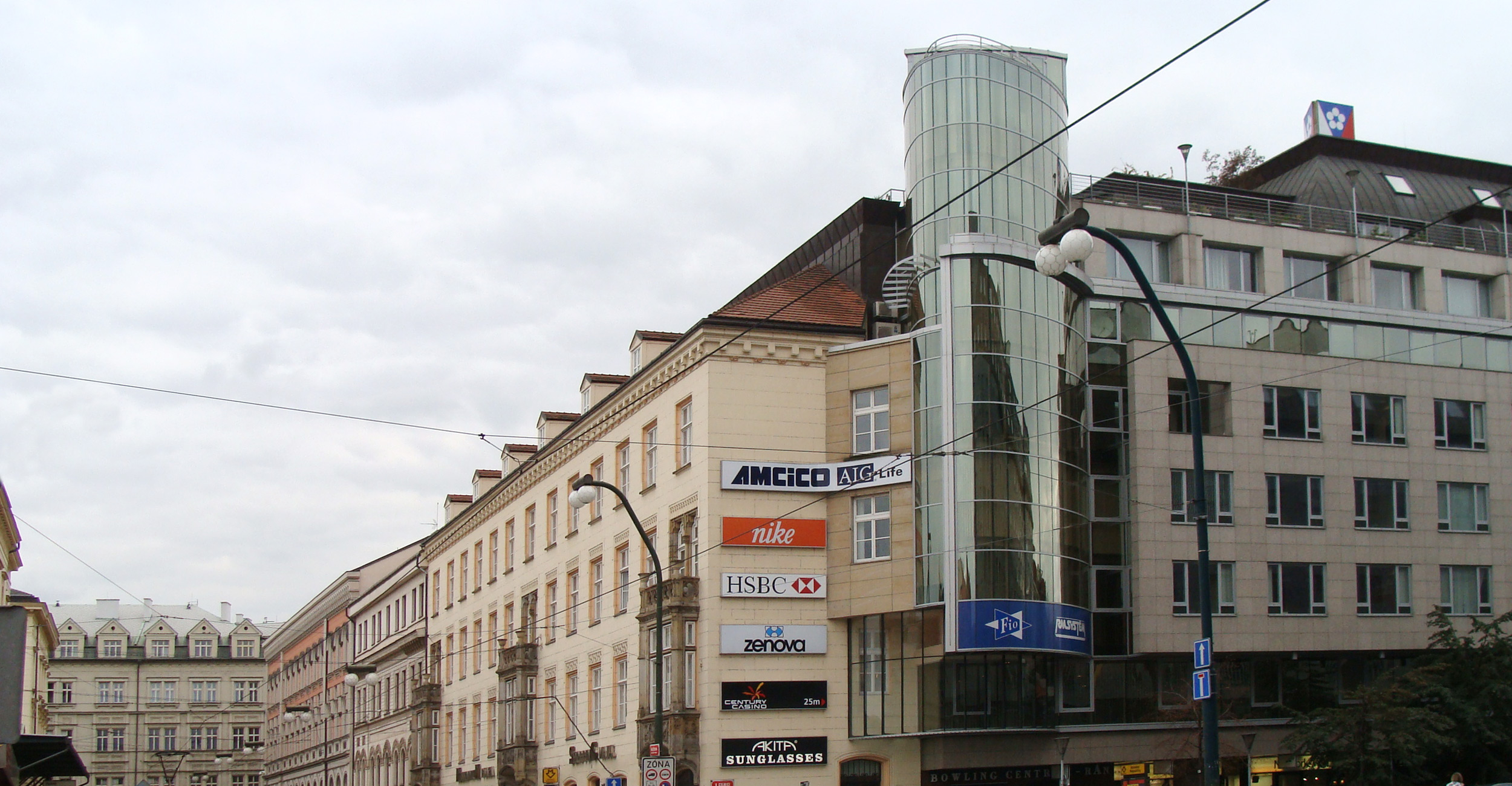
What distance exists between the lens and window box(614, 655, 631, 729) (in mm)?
39594

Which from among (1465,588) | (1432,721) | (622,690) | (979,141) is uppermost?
(979,141)

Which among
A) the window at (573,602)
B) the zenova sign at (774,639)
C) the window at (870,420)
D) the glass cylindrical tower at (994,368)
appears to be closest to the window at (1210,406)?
the glass cylindrical tower at (994,368)

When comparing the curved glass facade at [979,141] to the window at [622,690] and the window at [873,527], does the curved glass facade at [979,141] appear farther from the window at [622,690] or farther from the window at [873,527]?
the window at [622,690]

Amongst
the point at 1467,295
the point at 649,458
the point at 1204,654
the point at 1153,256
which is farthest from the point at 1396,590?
the point at 1204,654

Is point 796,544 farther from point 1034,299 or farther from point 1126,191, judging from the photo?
point 1126,191

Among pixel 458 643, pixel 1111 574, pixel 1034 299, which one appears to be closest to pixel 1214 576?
pixel 1111 574

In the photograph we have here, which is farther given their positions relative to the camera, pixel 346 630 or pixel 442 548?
pixel 346 630

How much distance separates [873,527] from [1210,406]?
10.6 metres

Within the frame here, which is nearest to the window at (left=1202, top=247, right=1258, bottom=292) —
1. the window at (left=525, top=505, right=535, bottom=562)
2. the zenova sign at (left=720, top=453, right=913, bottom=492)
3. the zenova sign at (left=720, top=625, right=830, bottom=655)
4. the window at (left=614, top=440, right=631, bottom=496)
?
the zenova sign at (left=720, top=453, right=913, bottom=492)

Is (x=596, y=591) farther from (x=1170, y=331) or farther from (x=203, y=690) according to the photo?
(x=203, y=690)

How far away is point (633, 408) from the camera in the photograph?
42.5m

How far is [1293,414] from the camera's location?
135 ft

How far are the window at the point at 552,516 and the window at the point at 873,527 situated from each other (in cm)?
1473

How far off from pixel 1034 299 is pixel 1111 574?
7424 mm
